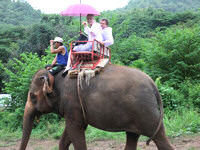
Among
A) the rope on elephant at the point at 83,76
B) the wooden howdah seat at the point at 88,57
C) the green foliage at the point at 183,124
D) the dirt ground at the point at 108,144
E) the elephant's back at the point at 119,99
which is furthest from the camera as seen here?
the green foliage at the point at 183,124

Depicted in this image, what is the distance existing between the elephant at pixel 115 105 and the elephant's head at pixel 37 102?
0.13 m

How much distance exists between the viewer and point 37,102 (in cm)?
466

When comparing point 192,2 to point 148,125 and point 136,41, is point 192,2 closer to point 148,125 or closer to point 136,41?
point 136,41

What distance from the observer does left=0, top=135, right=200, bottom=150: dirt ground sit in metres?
5.58

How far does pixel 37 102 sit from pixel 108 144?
2251mm

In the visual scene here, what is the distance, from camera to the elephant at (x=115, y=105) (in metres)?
3.76

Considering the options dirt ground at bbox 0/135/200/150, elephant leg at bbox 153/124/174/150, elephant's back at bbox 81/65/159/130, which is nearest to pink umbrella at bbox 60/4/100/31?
elephant's back at bbox 81/65/159/130

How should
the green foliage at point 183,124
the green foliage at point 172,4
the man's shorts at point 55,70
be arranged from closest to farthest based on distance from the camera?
the man's shorts at point 55,70, the green foliage at point 183,124, the green foliage at point 172,4

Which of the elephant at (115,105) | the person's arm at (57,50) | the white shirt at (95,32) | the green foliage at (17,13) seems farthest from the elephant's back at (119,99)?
the green foliage at (17,13)

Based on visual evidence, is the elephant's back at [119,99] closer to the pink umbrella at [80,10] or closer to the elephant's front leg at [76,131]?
the elephant's front leg at [76,131]

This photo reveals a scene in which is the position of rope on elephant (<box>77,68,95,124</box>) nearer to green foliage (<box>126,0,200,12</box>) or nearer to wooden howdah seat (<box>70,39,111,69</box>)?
wooden howdah seat (<box>70,39,111,69</box>)

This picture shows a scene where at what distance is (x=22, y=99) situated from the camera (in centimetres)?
799

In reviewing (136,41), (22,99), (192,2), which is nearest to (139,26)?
(136,41)

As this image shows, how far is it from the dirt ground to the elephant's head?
160 centimetres
